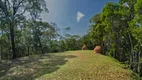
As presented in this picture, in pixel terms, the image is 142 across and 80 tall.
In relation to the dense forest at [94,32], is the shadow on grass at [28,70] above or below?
below

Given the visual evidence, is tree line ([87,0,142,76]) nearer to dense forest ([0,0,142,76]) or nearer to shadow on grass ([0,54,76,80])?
dense forest ([0,0,142,76])

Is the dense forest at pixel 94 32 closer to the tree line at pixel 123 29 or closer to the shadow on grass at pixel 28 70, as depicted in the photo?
the tree line at pixel 123 29

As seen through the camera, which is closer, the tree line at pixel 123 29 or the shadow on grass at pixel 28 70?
the shadow on grass at pixel 28 70

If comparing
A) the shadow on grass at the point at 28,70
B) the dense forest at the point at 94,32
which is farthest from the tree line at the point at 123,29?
the shadow on grass at the point at 28,70

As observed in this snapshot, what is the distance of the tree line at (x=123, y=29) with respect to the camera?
13.9 m

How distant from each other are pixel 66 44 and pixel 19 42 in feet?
50.9

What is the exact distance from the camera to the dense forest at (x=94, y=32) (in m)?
16.1

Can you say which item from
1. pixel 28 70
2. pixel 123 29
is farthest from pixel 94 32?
pixel 28 70

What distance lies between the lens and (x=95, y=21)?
3316 cm

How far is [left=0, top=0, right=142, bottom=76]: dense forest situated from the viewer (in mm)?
16061

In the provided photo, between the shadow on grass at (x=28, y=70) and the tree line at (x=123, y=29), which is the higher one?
the tree line at (x=123, y=29)

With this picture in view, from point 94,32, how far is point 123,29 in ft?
39.8

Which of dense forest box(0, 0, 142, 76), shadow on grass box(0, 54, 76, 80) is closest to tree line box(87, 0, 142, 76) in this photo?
dense forest box(0, 0, 142, 76)

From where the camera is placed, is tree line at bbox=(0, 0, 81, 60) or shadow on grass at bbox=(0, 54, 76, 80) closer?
shadow on grass at bbox=(0, 54, 76, 80)
